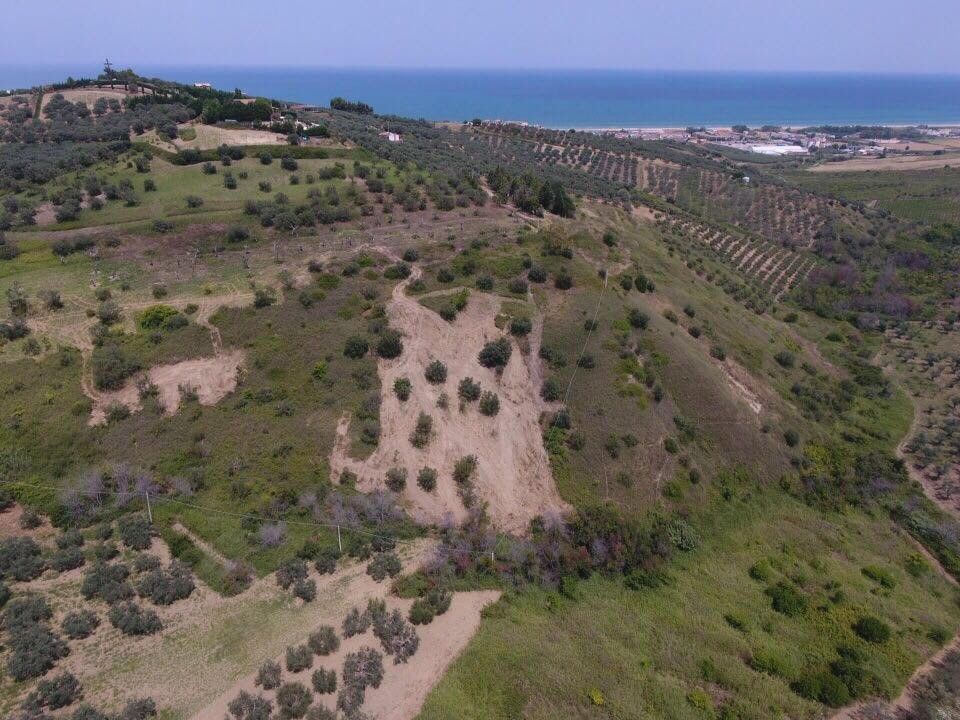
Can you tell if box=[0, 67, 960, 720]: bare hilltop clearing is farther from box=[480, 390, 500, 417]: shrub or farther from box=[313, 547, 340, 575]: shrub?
box=[480, 390, 500, 417]: shrub

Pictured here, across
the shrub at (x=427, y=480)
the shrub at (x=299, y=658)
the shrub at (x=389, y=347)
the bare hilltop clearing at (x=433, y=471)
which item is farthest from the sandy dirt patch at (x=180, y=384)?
the shrub at (x=299, y=658)

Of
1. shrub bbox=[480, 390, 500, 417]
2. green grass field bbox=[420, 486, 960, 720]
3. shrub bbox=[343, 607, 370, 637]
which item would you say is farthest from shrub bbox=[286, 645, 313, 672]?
shrub bbox=[480, 390, 500, 417]

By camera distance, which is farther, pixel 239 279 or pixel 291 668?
pixel 239 279

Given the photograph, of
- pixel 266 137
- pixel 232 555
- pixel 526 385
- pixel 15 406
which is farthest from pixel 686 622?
pixel 266 137

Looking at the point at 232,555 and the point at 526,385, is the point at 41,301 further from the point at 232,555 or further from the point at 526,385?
the point at 526,385

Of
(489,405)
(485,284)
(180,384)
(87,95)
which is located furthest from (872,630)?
(87,95)

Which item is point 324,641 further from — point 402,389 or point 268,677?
point 402,389

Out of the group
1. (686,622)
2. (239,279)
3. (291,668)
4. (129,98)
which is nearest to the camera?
(291,668)
